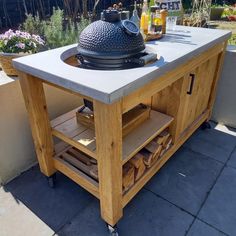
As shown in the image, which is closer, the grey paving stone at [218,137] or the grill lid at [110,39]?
the grill lid at [110,39]

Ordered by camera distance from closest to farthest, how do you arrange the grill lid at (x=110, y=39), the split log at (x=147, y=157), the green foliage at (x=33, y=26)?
the grill lid at (x=110, y=39) < the split log at (x=147, y=157) < the green foliage at (x=33, y=26)

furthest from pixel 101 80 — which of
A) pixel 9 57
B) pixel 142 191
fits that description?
pixel 142 191

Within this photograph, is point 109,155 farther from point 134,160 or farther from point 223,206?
point 223,206

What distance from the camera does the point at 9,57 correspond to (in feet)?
5.24

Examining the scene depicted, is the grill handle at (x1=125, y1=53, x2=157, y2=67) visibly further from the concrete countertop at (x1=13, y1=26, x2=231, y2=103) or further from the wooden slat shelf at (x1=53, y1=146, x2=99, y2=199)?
the wooden slat shelf at (x1=53, y1=146, x2=99, y2=199)

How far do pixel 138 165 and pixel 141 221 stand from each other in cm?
36

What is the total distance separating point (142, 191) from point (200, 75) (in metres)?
0.97

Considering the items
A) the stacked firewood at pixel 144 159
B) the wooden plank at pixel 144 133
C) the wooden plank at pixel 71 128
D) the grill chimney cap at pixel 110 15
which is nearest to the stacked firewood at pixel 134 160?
the stacked firewood at pixel 144 159

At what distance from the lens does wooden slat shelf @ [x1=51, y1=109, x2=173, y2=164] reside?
54.2 inches

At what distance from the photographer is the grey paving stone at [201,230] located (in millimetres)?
1442

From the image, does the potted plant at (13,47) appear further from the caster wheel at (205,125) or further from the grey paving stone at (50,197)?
the caster wheel at (205,125)

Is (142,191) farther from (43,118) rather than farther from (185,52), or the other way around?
(185,52)

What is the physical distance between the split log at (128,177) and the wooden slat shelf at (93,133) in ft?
0.47

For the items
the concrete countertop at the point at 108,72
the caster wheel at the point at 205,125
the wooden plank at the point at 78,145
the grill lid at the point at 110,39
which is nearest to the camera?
the concrete countertop at the point at 108,72
